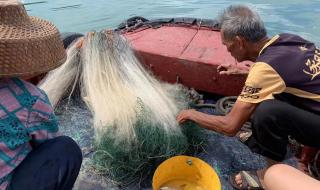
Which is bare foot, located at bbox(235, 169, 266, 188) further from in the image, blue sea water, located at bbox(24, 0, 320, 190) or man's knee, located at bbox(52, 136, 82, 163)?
blue sea water, located at bbox(24, 0, 320, 190)

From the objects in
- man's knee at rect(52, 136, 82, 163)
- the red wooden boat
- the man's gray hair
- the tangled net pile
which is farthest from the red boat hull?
man's knee at rect(52, 136, 82, 163)

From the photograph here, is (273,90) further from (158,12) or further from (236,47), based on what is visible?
(158,12)

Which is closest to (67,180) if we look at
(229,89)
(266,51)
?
(266,51)

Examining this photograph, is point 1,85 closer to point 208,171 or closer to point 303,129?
point 208,171

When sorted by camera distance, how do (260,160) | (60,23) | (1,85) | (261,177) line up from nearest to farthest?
(1,85), (261,177), (260,160), (60,23)

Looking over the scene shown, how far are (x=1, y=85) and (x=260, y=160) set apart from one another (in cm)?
201

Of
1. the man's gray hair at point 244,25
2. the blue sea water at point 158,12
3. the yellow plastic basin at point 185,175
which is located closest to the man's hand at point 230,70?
the man's gray hair at point 244,25

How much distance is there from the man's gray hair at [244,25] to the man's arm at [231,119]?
1.52ft

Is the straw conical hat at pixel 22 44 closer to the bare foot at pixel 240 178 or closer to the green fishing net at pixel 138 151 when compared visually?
the green fishing net at pixel 138 151

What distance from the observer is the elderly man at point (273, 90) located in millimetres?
2201

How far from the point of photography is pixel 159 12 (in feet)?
35.0

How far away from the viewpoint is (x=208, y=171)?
234 centimetres

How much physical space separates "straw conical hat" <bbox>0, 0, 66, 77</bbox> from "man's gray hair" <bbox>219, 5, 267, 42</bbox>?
1.18m

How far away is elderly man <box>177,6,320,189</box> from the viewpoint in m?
2.20
